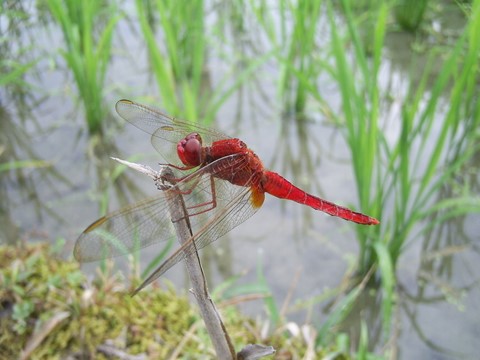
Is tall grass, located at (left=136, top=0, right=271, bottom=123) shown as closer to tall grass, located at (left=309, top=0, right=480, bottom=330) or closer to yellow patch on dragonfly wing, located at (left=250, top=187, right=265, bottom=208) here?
tall grass, located at (left=309, top=0, right=480, bottom=330)

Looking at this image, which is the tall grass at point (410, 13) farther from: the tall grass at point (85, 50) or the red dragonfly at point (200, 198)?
the red dragonfly at point (200, 198)

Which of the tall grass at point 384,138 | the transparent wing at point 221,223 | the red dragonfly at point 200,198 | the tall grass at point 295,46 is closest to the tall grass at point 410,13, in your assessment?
the tall grass at point 295,46

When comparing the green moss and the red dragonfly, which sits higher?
the red dragonfly

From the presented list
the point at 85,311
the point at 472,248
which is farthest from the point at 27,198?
the point at 472,248

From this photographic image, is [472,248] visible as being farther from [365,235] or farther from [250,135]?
[250,135]

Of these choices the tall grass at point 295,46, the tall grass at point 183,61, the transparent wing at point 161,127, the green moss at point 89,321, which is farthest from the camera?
the tall grass at point 295,46

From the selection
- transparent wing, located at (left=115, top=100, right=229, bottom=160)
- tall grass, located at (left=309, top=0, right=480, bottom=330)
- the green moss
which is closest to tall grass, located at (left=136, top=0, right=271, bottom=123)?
tall grass, located at (left=309, top=0, right=480, bottom=330)
